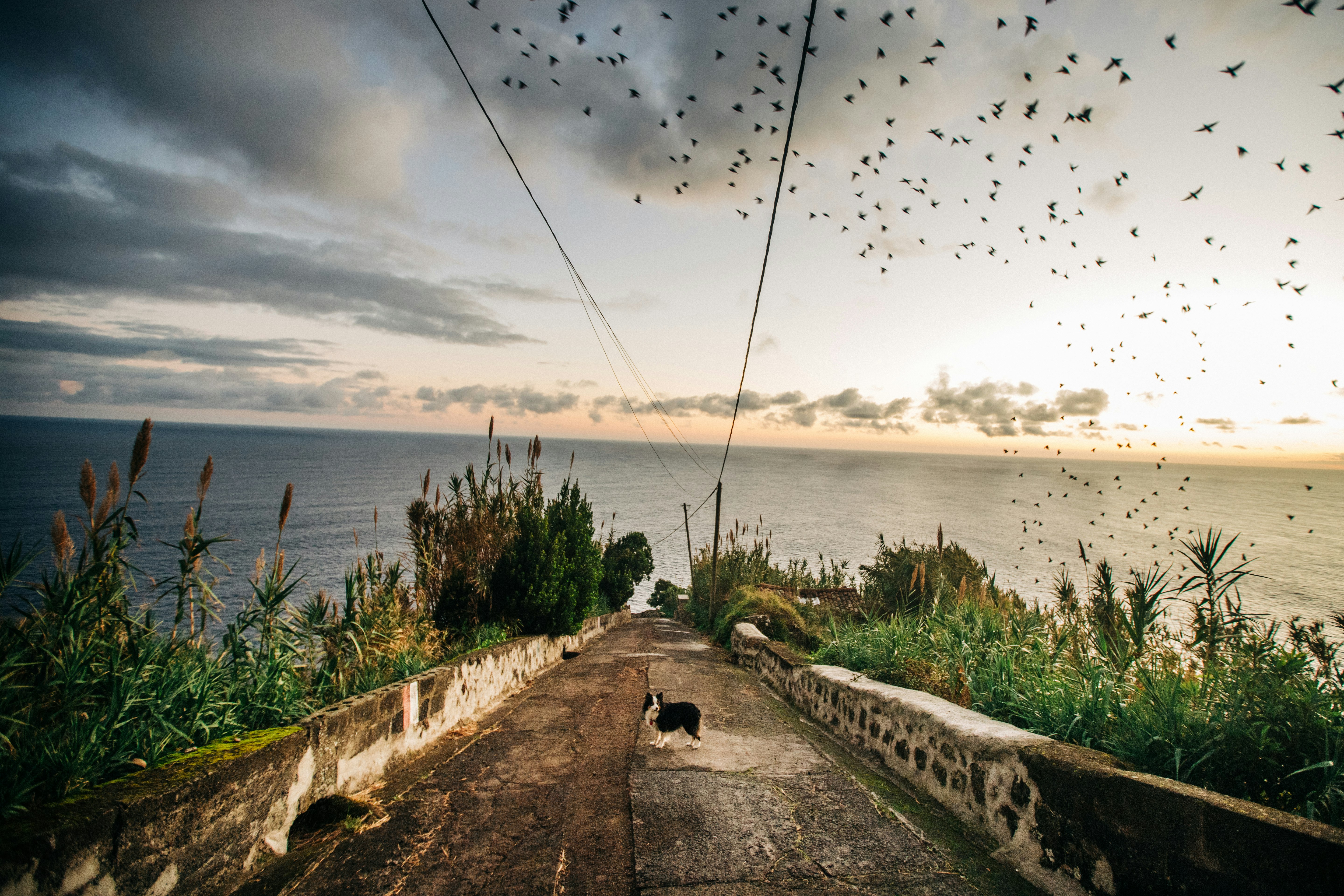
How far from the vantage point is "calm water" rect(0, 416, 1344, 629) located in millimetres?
38188

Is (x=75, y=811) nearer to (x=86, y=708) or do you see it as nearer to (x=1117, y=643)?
(x=86, y=708)

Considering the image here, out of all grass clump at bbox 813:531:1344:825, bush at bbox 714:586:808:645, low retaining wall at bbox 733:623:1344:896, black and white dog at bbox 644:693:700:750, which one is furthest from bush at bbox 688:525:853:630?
low retaining wall at bbox 733:623:1344:896

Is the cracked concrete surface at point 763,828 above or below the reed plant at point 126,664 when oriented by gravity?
below

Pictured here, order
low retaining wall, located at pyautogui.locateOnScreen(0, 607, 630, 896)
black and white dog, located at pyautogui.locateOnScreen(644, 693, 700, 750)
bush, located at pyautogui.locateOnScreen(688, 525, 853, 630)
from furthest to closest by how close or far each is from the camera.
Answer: bush, located at pyautogui.locateOnScreen(688, 525, 853, 630) → black and white dog, located at pyautogui.locateOnScreen(644, 693, 700, 750) → low retaining wall, located at pyautogui.locateOnScreen(0, 607, 630, 896)

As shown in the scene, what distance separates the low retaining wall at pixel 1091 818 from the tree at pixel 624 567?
873 inches

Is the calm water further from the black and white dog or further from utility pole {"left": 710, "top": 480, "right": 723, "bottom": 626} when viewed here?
utility pole {"left": 710, "top": 480, "right": 723, "bottom": 626}

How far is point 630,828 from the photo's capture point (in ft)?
10.3

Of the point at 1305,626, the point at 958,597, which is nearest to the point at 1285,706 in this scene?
the point at 1305,626

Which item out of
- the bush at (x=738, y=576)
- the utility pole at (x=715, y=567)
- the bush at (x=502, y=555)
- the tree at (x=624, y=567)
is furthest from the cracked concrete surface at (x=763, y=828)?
the tree at (x=624, y=567)

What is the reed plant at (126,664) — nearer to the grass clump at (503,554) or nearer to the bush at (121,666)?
the bush at (121,666)

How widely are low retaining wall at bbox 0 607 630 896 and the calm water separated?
54.8 inches

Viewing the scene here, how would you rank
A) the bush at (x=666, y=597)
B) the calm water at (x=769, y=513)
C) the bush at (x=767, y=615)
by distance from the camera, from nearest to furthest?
the bush at (x=767, y=615)
the bush at (x=666, y=597)
the calm water at (x=769, y=513)

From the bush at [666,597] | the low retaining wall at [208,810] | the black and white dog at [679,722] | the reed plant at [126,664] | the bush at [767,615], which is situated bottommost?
the bush at [666,597]

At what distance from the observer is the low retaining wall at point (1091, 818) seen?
193cm
